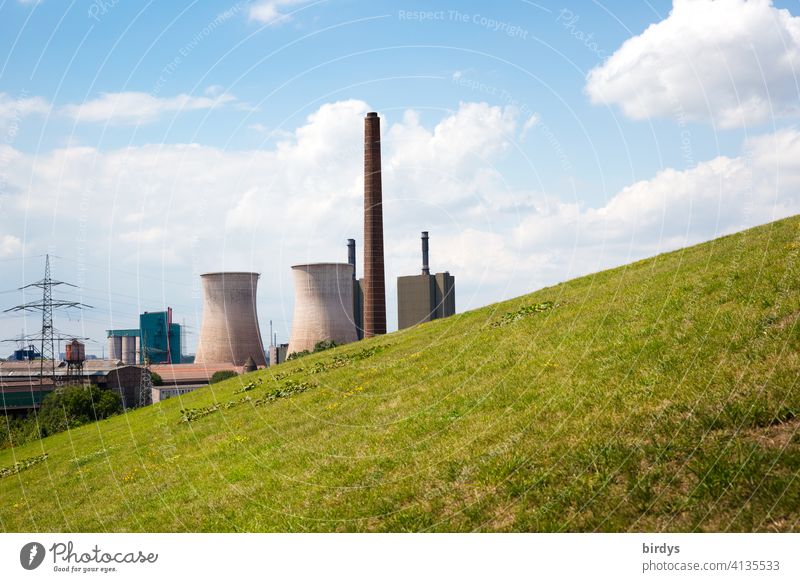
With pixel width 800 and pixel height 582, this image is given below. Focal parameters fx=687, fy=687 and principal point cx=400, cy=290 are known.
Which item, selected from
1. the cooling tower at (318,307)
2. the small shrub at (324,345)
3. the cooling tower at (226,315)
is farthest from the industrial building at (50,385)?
the small shrub at (324,345)

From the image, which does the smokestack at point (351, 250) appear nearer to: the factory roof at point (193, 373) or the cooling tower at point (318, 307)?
the factory roof at point (193, 373)

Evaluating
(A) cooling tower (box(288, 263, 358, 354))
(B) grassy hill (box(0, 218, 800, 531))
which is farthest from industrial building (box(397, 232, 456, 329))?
(B) grassy hill (box(0, 218, 800, 531))

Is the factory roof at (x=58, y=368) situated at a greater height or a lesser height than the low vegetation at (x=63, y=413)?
greater

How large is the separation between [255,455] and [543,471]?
8595 mm

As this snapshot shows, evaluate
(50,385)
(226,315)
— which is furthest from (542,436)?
(50,385)

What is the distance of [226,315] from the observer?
74750 mm

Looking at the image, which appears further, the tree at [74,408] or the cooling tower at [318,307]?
the cooling tower at [318,307]

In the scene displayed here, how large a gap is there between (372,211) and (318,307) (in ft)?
43.3
